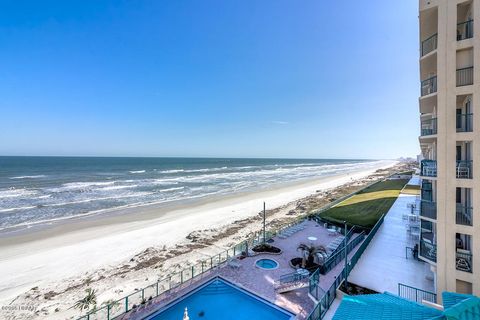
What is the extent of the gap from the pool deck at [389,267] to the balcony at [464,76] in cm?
901

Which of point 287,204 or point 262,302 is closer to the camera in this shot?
point 262,302

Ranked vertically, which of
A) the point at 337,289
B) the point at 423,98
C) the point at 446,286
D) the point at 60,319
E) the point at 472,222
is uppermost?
the point at 423,98

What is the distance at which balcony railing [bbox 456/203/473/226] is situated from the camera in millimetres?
8445

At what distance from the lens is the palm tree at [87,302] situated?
11.4 metres

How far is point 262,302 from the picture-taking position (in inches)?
440

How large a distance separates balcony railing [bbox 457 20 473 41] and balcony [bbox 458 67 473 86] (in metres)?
1.18

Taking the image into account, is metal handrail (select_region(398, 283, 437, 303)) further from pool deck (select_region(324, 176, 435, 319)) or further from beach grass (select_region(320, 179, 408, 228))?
beach grass (select_region(320, 179, 408, 228))

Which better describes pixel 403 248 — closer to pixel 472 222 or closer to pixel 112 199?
pixel 472 222

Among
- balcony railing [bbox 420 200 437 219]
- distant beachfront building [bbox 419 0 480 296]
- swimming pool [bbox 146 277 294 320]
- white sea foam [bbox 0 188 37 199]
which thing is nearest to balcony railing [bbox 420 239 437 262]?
distant beachfront building [bbox 419 0 480 296]

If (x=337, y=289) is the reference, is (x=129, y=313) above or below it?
below

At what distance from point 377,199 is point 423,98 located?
74.8 feet

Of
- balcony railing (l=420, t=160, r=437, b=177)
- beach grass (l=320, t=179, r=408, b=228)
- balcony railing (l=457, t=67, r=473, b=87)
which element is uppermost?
balcony railing (l=457, t=67, r=473, b=87)

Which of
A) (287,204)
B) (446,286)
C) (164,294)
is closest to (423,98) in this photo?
(446,286)

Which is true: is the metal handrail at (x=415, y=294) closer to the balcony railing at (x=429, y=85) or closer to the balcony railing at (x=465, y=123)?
the balcony railing at (x=465, y=123)
